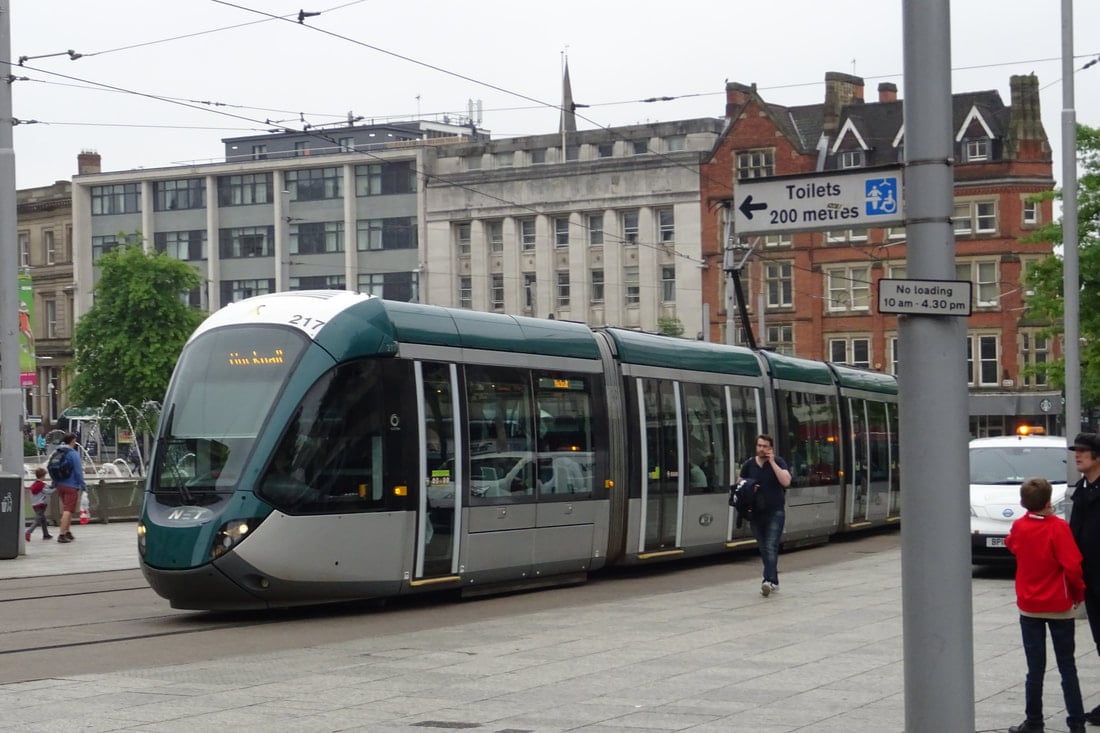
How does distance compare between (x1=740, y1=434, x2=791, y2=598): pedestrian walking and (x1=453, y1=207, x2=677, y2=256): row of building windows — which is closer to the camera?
(x1=740, y1=434, x2=791, y2=598): pedestrian walking

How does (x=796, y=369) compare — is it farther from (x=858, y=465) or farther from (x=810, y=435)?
(x=858, y=465)

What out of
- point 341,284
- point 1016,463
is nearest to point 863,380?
point 1016,463

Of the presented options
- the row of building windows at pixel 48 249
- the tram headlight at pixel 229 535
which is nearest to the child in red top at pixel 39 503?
the tram headlight at pixel 229 535

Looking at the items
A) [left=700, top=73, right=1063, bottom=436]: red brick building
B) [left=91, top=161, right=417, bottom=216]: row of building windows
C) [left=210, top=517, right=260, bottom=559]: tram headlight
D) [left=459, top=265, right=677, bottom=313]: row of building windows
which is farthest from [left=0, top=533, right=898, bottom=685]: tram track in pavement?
[left=91, top=161, right=417, bottom=216]: row of building windows

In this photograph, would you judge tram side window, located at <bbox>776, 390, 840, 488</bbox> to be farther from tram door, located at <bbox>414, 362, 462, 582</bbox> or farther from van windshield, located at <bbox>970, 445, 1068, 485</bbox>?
tram door, located at <bbox>414, 362, 462, 582</bbox>

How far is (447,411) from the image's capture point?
16.3m

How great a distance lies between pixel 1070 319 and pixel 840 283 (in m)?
50.5

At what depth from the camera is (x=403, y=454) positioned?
1562cm

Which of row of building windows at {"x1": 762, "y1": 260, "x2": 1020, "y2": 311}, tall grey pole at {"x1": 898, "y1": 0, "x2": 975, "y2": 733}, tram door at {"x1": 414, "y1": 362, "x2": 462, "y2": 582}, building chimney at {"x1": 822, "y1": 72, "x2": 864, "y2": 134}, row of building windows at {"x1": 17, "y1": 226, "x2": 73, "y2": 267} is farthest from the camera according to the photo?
row of building windows at {"x1": 17, "y1": 226, "x2": 73, "y2": 267}

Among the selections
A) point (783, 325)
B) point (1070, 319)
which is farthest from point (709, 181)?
point (1070, 319)

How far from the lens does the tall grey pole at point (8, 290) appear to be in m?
23.9

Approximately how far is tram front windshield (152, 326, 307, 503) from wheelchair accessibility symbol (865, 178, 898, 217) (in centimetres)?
840

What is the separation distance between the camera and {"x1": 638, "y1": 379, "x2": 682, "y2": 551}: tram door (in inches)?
796

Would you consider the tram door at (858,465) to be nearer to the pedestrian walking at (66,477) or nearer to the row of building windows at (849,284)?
the pedestrian walking at (66,477)
